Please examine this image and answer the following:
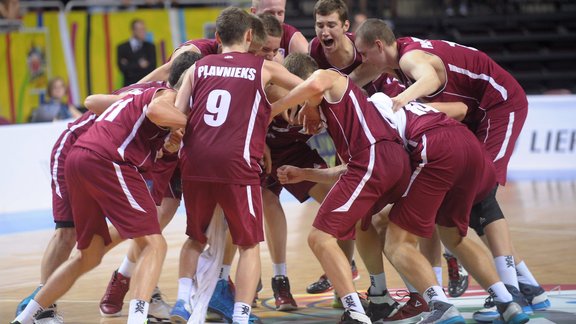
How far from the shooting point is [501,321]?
233 inches

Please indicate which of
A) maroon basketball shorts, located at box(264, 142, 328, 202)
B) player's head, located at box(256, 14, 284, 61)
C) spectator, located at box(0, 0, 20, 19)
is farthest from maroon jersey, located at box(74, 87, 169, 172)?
spectator, located at box(0, 0, 20, 19)

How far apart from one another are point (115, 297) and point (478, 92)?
2.86 metres

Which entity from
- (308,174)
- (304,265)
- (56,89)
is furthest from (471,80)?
(56,89)

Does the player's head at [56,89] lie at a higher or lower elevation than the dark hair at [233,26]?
lower

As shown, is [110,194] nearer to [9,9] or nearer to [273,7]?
[273,7]

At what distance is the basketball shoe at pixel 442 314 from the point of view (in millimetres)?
5547

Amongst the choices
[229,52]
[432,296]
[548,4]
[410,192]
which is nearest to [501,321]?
[432,296]

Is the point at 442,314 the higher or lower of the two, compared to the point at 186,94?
lower

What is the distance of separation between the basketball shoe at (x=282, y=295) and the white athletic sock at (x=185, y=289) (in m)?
1.00

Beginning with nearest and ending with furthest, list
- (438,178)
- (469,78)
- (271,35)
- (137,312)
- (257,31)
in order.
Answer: (137,312) < (438,178) < (257,31) < (271,35) < (469,78)

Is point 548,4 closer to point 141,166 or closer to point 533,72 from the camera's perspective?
point 533,72

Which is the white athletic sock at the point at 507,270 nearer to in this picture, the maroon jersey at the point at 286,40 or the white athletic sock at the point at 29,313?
the maroon jersey at the point at 286,40

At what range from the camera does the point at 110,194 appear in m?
5.61

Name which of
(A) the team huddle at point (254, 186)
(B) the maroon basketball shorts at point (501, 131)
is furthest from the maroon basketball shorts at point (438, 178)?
(B) the maroon basketball shorts at point (501, 131)
